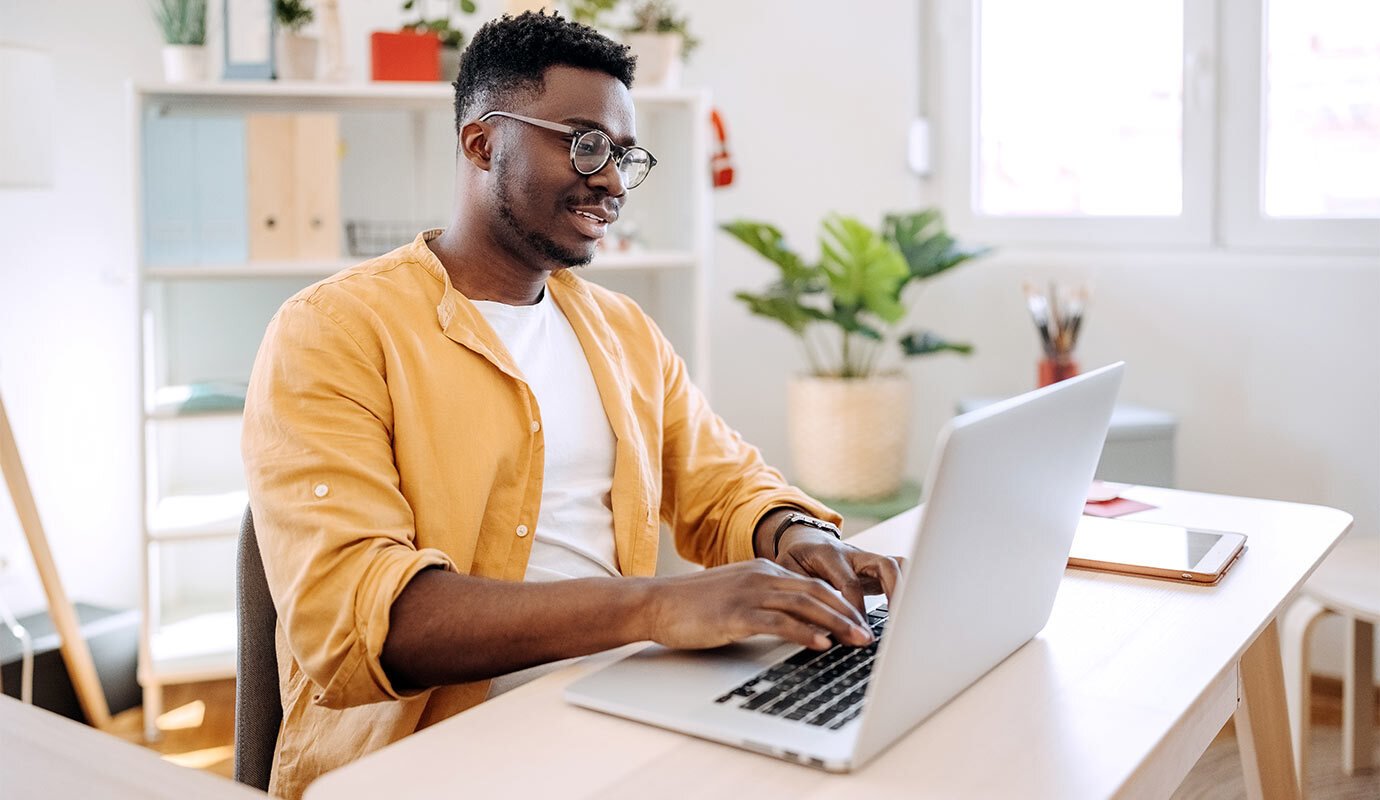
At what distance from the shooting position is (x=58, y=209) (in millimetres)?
3010

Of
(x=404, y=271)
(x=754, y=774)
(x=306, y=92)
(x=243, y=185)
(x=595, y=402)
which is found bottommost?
(x=754, y=774)

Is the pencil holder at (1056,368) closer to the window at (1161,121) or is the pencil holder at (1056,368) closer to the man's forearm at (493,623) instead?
the window at (1161,121)

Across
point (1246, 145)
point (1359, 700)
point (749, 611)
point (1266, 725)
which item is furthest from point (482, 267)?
point (1246, 145)

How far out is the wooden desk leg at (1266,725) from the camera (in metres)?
1.71

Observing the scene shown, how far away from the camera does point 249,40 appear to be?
285 centimetres

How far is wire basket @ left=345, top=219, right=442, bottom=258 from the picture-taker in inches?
123

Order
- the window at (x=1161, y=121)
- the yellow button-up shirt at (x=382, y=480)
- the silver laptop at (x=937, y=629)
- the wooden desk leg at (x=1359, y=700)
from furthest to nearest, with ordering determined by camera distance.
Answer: the window at (x=1161, y=121) → the wooden desk leg at (x=1359, y=700) → the yellow button-up shirt at (x=382, y=480) → the silver laptop at (x=937, y=629)

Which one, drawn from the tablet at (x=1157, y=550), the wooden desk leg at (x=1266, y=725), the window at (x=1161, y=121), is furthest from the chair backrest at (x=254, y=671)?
the window at (x=1161, y=121)

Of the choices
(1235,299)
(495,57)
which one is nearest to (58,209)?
(495,57)

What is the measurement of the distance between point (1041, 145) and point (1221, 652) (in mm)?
2345

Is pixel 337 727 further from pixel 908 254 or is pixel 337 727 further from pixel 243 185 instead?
pixel 908 254

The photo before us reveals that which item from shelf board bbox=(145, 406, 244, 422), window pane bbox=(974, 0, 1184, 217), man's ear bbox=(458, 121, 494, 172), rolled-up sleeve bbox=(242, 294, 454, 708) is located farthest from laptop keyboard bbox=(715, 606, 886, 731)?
window pane bbox=(974, 0, 1184, 217)

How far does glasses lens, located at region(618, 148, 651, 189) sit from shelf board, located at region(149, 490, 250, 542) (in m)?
1.51

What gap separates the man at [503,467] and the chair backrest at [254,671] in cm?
2
